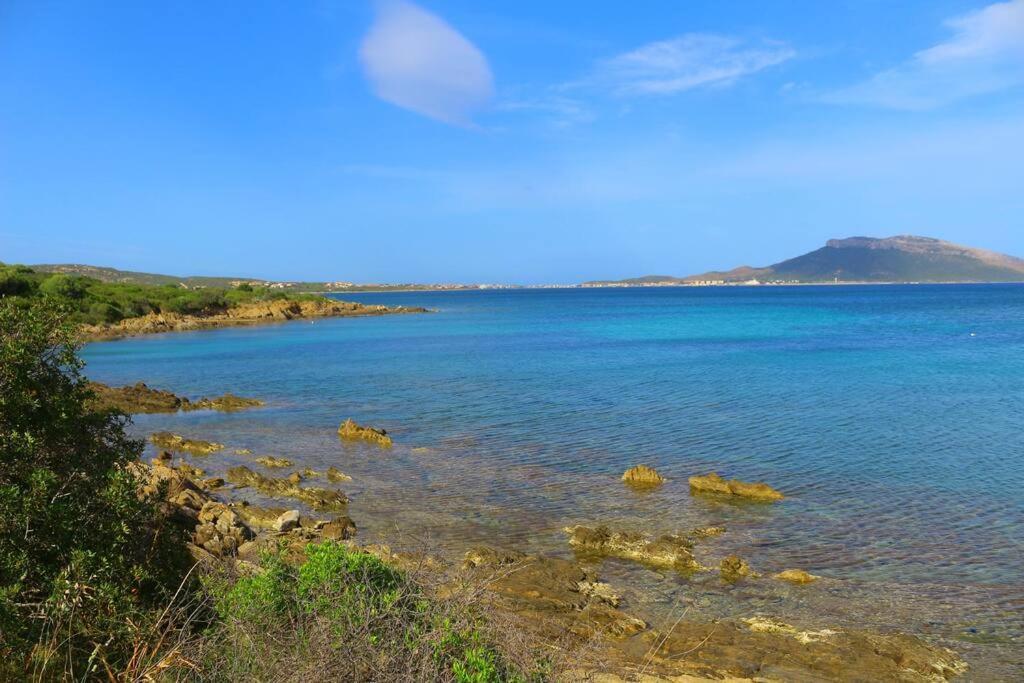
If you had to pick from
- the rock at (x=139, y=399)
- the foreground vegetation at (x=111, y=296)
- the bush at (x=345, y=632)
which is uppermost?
the foreground vegetation at (x=111, y=296)

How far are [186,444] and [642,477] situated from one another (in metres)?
15.2

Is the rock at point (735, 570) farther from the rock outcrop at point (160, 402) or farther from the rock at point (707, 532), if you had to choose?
the rock outcrop at point (160, 402)

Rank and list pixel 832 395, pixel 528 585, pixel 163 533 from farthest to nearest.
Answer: pixel 832 395, pixel 528 585, pixel 163 533

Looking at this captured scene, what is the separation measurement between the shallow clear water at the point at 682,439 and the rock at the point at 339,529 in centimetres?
45

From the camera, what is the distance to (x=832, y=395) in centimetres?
2919

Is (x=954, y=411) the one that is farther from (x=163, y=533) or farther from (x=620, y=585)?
(x=163, y=533)

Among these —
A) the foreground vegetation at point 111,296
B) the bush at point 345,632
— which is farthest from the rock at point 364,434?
the foreground vegetation at point 111,296

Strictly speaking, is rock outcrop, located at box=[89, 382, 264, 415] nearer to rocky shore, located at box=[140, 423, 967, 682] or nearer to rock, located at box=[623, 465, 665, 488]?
rocky shore, located at box=[140, 423, 967, 682]

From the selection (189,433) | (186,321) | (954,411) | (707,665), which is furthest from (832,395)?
(186,321)

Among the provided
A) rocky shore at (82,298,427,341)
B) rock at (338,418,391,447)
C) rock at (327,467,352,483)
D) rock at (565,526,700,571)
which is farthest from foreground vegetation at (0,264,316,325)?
rock at (565,526,700,571)

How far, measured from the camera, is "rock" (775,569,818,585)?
37.2ft

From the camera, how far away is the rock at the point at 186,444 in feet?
73.2

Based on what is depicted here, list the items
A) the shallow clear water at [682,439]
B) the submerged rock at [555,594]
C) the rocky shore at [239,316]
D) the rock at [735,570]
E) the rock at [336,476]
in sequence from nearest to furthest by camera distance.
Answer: the submerged rock at [555,594]
the rock at [735,570]
the shallow clear water at [682,439]
the rock at [336,476]
the rocky shore at [239,316]

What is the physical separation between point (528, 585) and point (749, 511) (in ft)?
20.3
